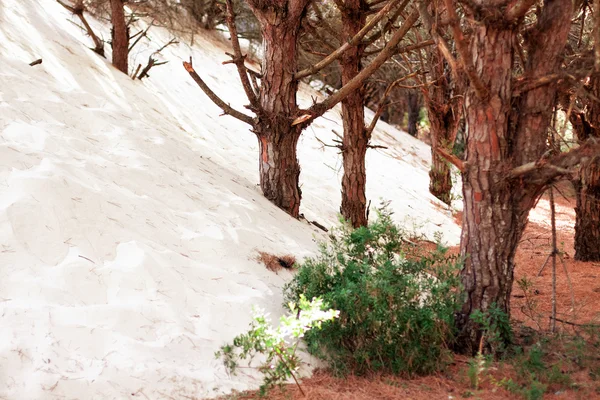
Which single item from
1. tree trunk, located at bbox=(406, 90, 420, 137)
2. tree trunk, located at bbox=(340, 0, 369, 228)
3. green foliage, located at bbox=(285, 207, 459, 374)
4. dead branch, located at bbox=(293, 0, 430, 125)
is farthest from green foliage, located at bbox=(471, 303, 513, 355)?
tree trunk, located at bbox=(406, 90, 420, 137)

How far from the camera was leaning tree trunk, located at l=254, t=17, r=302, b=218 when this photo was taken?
233 inches

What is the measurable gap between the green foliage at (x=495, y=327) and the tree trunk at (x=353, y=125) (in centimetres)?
340

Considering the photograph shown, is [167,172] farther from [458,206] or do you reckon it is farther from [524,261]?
[458,206]

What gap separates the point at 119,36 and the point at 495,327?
7.33m

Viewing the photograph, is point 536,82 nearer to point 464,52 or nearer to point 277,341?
point 464,52

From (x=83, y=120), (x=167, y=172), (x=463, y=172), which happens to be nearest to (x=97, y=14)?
(x=83, y=120)

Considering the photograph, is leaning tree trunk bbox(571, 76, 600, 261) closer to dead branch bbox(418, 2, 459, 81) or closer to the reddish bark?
the reddish bark

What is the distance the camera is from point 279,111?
598 centimetres

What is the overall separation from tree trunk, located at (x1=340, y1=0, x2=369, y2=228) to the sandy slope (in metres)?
0.58

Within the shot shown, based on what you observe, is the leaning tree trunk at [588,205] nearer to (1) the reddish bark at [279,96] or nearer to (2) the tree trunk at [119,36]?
(1) the reddish bark at [279,96]

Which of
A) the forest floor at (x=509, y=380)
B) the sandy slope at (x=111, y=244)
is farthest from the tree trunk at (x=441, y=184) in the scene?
the forest floor at (x=509, y=380)

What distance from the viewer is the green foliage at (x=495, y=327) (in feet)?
11.7

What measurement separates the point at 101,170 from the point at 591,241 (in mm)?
5630

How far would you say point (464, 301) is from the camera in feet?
12.6
